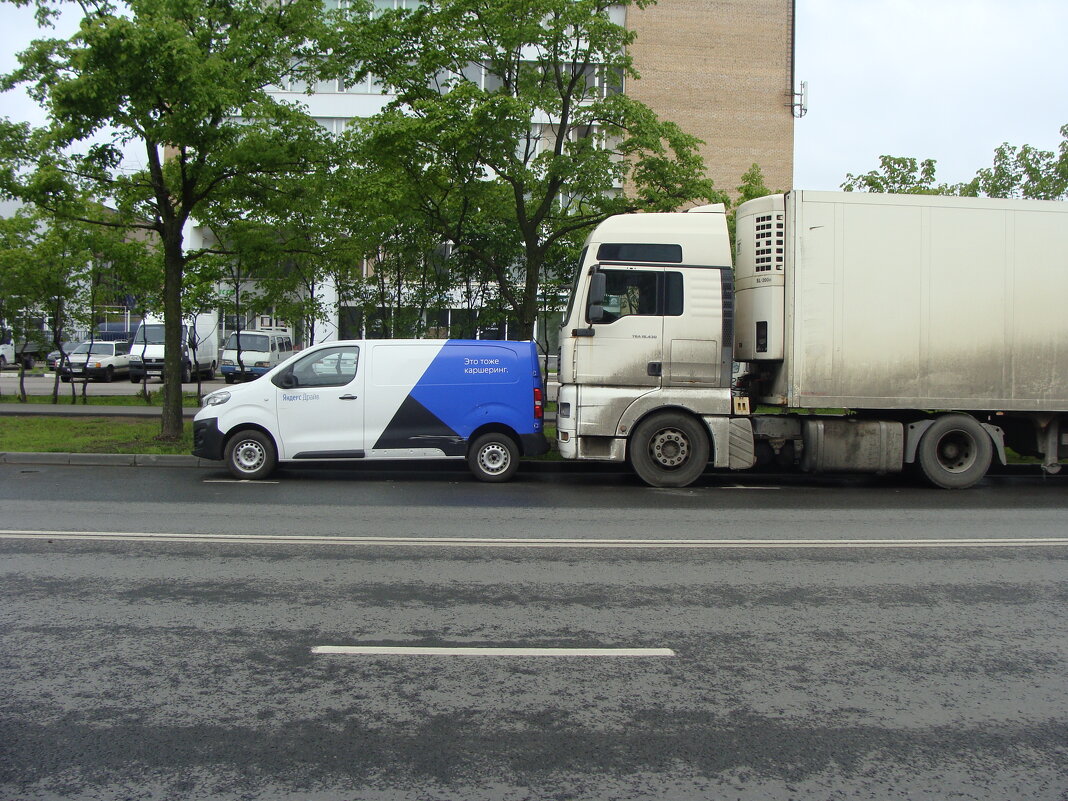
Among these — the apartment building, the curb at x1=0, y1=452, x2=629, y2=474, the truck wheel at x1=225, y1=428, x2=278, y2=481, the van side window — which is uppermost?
the apartment building

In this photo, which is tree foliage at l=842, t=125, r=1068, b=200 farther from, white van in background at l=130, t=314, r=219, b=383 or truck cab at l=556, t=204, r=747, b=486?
white van in background at l=130, t=314, r=219, b=383

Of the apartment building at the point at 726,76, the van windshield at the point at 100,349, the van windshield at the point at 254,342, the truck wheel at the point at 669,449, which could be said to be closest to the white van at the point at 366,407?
the truck wheel at the point at 669,449

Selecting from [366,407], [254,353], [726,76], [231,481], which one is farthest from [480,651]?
[726,76]

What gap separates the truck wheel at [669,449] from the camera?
12.4 m

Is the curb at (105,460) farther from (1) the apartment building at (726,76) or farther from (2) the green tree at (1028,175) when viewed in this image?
(1) the apartment building at (726,76)

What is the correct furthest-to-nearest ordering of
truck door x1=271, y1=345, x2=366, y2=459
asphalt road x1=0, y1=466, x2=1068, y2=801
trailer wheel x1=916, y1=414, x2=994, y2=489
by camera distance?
truck door x1=271, y1=345, x2=366, y2=459 < trailer wheel x1=916, y1=414, x2=994, y2=489 < asphalt road x1=0, y1=466, x2=1068, y2=801

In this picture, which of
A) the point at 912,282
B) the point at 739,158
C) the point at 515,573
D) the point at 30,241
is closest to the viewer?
the point at 515,573

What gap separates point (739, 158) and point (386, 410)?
128 ft

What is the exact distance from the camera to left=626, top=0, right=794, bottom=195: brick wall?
1820 inches

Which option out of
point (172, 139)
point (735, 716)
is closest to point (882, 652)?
point (735, 716)

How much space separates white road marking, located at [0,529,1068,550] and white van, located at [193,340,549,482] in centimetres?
415

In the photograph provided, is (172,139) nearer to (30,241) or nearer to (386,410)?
(386,410)

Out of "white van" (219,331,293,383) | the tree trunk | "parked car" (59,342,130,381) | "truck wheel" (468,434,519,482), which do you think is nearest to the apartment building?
"white van" (219,331,293,383)

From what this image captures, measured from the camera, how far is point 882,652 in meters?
5.33
